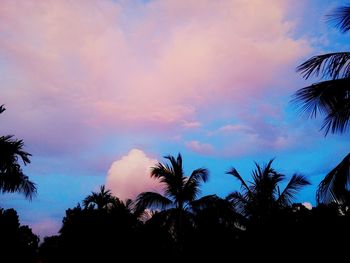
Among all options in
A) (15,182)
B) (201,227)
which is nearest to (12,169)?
(15,182)

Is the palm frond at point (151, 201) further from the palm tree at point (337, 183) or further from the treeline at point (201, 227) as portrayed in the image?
the palm tree at point (337, 183)

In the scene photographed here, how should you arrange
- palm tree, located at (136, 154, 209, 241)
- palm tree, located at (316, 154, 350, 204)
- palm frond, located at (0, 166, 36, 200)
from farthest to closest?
palm tree, located at (136, 154, 209, 241), palm frond, located at (0, 166, 36, 200), palm tree, located at (316, 154, 350, 204)

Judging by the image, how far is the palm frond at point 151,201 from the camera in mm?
20859

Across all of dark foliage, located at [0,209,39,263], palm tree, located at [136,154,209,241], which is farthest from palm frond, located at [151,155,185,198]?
dark foliage, located at [0,209,39,263]

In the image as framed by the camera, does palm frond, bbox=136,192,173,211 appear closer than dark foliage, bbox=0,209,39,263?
No

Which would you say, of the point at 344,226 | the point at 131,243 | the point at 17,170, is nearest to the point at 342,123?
the point at 344,226

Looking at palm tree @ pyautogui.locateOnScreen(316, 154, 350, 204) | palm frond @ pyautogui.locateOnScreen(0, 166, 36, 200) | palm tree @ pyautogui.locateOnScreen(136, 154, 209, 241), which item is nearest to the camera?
palm tree @ pyautogui.locateOnScreen(316, 154, 350, 204)

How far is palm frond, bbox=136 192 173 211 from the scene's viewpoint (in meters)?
20.9

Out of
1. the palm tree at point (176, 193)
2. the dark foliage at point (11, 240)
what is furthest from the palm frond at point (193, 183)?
the dark foliage at point (11, 240)

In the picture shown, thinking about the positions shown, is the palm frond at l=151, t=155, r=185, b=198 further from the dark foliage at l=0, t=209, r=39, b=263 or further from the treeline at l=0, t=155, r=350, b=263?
the dark foliage at l=0, t=209, r=39, b=263

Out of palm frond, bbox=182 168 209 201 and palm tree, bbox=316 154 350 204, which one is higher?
palm frond, bbox=182 168 209 201

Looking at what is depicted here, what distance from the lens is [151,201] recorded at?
20969 mm

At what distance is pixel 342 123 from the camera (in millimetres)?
8258

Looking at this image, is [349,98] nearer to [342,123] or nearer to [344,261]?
[342,123]
